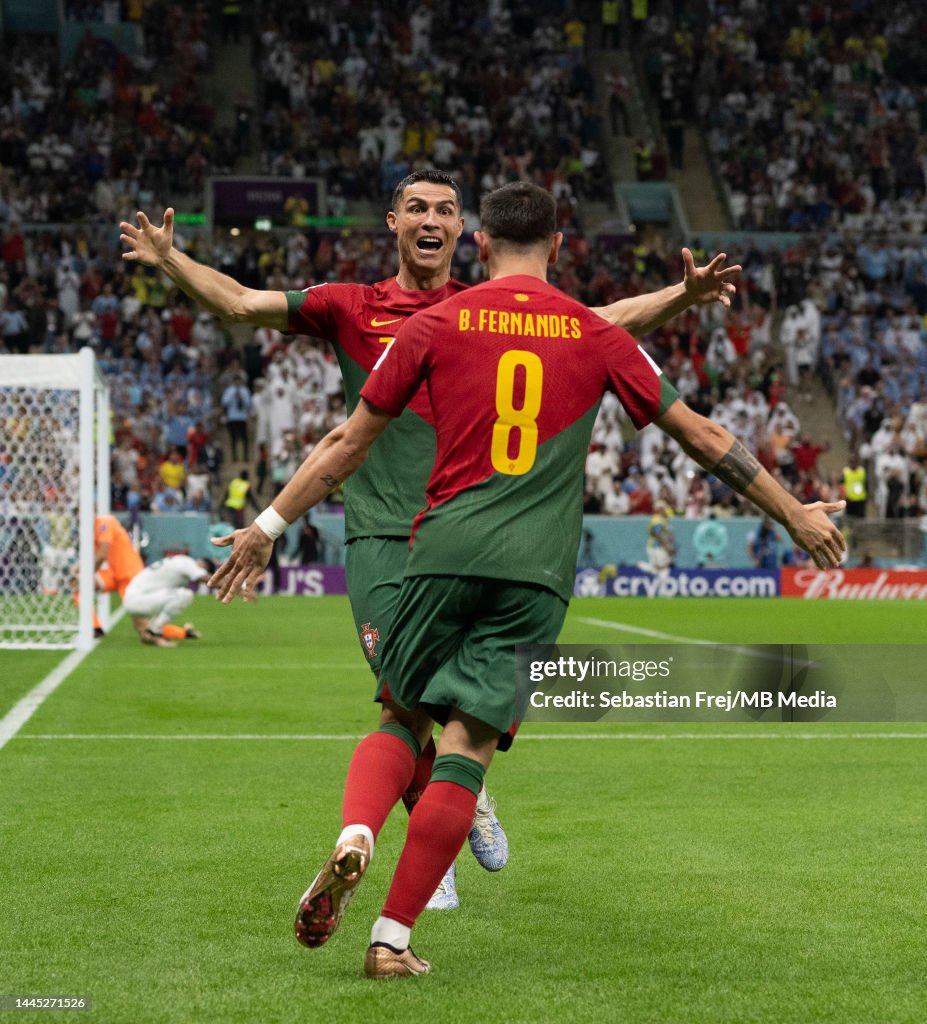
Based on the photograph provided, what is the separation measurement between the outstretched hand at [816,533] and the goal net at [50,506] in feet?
36.6

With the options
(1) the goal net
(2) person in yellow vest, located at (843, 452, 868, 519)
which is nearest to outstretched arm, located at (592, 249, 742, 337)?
(1) the goal net

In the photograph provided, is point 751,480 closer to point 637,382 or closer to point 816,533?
point 816,533

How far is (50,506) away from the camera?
72.2 ft

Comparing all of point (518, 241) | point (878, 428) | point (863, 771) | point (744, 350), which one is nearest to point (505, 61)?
point (744, 350)

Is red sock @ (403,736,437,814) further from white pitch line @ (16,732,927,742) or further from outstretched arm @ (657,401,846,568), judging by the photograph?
white pitch line @ (16,732,927,742)

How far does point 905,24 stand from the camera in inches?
1692

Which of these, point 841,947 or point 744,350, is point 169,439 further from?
point 841,947

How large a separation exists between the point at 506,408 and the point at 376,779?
1099 millimetres

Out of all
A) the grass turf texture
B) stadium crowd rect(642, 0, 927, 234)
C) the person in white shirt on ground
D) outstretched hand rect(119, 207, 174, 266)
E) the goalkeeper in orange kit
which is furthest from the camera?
stadium crowd rect(642, 0, 927, 234)

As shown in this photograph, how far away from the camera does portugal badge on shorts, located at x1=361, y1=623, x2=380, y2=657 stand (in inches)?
204

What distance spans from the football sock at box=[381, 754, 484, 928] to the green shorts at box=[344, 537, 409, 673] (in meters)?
0.84

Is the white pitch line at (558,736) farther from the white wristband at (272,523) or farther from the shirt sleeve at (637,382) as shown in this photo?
the shirt sleeve at (637,382)

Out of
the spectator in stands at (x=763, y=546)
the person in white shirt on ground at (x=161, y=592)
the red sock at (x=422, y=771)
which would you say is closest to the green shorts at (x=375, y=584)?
the red sock at (x=422, y=771)

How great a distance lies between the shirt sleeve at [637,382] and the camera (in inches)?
177
